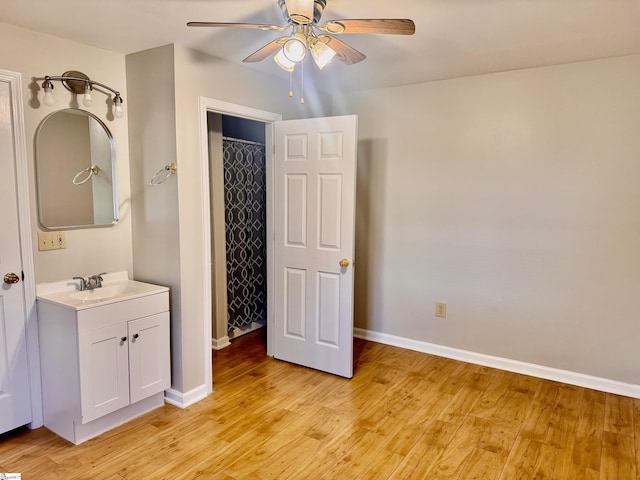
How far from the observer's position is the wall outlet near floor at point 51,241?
2.52 metres

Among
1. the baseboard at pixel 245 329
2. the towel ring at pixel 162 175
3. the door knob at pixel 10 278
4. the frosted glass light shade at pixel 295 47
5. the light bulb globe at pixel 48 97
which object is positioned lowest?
the baseboard at pixel 245 329

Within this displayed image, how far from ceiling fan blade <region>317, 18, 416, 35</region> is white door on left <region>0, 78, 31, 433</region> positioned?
72.7 inches

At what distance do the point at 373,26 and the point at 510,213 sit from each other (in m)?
2.06

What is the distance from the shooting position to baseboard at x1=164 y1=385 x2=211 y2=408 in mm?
2795

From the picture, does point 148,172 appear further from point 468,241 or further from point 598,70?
point 598,70

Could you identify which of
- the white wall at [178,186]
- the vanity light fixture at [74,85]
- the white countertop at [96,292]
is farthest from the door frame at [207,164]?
the vanity light fixture at [74,85]

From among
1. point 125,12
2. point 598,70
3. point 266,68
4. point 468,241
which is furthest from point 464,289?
point 125,12

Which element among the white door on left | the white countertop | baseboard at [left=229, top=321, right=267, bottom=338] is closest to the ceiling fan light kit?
the white door on left

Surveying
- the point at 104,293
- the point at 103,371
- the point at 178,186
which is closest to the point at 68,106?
the point at 178,186

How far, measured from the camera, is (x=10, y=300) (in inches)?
95.1

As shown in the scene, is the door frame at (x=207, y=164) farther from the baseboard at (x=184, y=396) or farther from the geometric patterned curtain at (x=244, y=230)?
the geometric patterned curtain at (x=244, y=230)

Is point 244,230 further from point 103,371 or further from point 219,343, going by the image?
point 103,371

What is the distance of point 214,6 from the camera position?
2.08 meters

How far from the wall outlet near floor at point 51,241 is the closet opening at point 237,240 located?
1280mm
